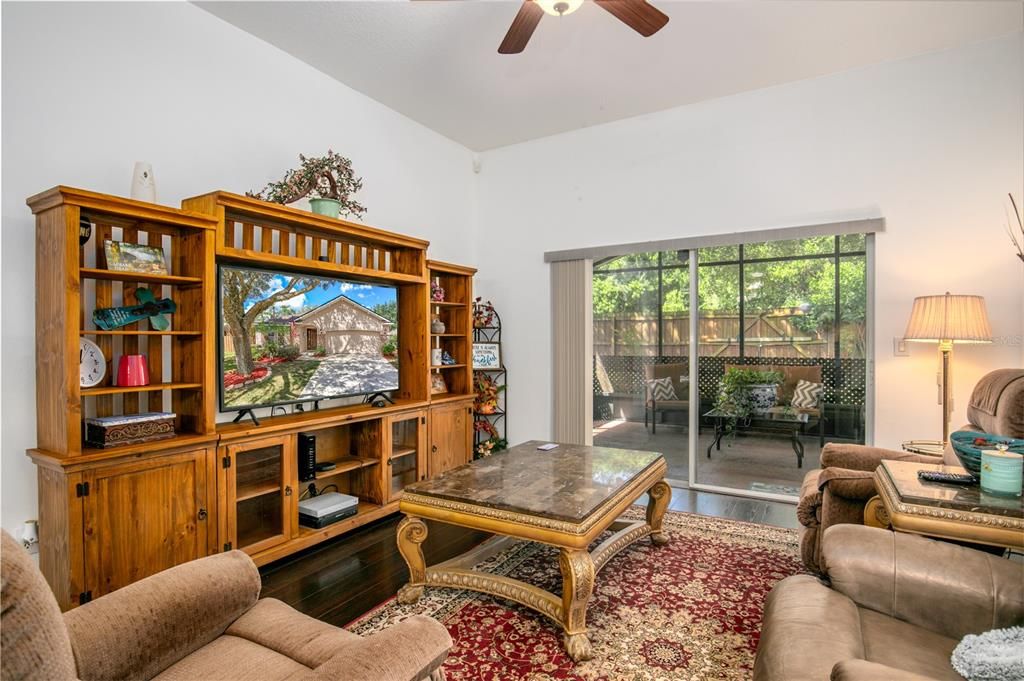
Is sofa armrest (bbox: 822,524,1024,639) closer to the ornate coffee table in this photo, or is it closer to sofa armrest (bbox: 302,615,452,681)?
the ornate coffee table

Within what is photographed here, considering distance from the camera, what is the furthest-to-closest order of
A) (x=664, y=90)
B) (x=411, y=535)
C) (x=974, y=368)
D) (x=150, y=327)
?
(x=664, y=90) < (x=974, y=368) < (x=150, y=327) < (x=411, y=535)

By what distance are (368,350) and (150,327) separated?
133 cm

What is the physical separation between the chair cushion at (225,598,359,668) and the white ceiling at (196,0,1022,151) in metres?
2.89

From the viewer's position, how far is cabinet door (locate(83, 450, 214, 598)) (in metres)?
2.14

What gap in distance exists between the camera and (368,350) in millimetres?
3664

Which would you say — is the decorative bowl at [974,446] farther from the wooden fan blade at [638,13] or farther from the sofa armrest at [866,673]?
the wooden fan blade at [638,13]

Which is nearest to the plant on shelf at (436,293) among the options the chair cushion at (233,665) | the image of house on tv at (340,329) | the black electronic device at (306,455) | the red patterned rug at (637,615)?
the image of house on tv at (340,329)

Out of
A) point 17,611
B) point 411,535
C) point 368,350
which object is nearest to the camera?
point 17,611

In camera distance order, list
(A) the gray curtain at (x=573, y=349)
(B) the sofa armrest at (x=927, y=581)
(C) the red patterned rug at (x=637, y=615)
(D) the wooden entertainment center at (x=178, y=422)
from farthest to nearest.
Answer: (A) the gray curtain at (x=573, y=349) < (D) the wooden entertainment center at (x=178, y=422) < (C) the red patterned rug at (x=637, y=615) < (B) the sofa armrest at (x=927, y=581)

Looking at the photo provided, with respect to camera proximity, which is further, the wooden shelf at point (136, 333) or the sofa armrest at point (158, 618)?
the wooden shelf at point (136, 333)

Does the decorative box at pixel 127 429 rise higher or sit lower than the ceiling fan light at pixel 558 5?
lower

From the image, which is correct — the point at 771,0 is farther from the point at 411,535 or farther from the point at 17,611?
the point at 17,611

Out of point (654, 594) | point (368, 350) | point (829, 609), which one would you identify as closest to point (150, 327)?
point (368, 350)

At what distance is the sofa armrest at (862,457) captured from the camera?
2.65 meters
